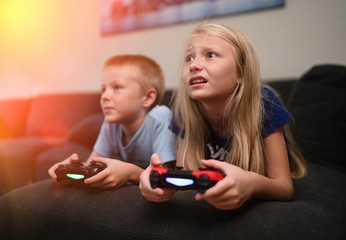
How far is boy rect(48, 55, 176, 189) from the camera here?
0.74 m

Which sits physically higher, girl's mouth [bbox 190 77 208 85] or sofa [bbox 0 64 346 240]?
girl's mouth [bbox 190 77 208 85]

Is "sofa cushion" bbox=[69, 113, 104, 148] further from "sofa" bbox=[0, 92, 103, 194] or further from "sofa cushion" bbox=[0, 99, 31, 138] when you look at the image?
"sofa cushion" bbox=[0, 99, 31, 138]

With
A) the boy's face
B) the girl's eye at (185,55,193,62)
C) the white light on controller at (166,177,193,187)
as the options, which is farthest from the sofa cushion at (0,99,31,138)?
the white light on controller at (166,177,193,187)

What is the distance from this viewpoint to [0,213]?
582 millimetres

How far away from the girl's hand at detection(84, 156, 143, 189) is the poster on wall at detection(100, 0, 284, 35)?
0.85 meters

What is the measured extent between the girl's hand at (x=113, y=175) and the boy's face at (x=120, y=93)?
179mm

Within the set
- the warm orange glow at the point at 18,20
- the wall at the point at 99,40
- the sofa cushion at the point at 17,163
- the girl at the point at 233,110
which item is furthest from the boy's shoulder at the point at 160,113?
the warm orange glow at the point at 18,20

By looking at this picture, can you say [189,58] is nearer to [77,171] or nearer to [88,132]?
[77,171]

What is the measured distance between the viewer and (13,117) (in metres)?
1.31

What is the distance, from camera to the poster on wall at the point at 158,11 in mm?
1281

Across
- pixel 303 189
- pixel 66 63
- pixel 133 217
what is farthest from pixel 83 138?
pixel 66 63

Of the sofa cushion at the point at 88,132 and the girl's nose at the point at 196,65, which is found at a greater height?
the girl's nose at the point at 196,65

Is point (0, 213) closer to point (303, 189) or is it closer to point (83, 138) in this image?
point (83, 138)

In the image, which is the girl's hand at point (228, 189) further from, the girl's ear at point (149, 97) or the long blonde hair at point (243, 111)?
the girl's ear at point (149, 97)
